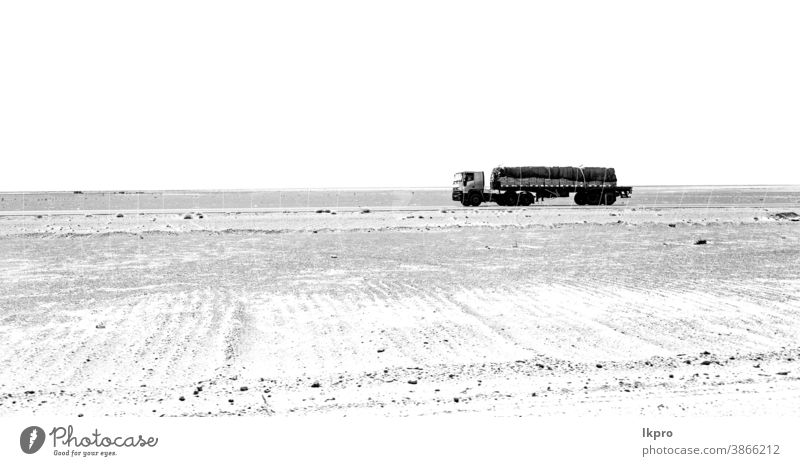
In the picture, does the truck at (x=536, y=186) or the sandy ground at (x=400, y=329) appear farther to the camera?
the truck at (x=536, y=186)

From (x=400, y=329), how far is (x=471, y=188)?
36370mm

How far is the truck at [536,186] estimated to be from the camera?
46.0 meters

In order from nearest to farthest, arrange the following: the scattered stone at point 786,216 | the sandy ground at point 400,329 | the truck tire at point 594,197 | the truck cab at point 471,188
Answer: the sandy ground at point 400,329
the scattered stone at point 786,216
the truck cab at point 471,188
the truck tire at point 594,197

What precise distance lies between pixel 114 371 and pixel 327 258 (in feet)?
36.0

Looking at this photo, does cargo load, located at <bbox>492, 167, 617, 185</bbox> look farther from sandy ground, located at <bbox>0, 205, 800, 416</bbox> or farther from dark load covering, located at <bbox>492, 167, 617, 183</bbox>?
sandy ground, located at <bbox>0, 205, 800, 416</bbox>

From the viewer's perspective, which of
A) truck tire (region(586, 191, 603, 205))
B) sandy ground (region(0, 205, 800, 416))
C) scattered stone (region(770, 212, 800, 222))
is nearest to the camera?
sandy ground (region(0, 205, 800, 416))

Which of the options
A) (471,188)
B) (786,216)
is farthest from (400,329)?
(471,188)

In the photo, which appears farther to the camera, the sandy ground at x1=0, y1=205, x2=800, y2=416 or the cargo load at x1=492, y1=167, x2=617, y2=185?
the cargo load at x1=492, y1=167, x2=617, y2=185

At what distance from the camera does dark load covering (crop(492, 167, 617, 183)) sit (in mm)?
46903

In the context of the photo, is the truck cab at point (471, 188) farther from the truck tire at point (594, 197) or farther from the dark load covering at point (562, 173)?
the truck tire at point (594, 197)

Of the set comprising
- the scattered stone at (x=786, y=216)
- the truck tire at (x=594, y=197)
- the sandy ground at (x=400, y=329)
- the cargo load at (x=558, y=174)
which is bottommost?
the sandy ground at (x=400, y=329)

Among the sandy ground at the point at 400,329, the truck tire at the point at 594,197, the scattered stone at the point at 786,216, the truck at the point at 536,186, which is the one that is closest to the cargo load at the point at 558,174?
the truck at the point at 536,186

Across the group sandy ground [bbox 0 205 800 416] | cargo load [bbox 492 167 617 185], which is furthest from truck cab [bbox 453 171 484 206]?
sandy ground [bbox 0 205 800 416]

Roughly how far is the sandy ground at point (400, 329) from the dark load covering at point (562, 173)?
25076mm
